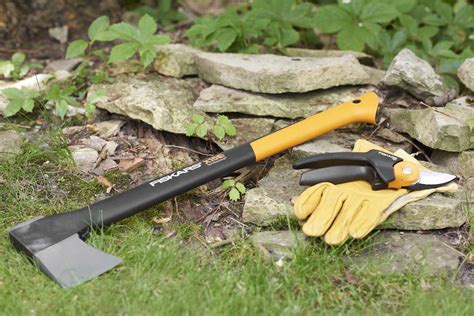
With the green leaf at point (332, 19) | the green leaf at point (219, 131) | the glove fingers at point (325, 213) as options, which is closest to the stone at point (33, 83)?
the green leaf at point (219, 131)

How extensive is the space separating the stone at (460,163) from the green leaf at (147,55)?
1651 millimetres

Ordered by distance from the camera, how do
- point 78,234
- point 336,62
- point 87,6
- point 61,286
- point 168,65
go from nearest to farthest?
1. point 61,286
2. point 78,234
3. point 336,62
4. point 168,65
5. point 87,6

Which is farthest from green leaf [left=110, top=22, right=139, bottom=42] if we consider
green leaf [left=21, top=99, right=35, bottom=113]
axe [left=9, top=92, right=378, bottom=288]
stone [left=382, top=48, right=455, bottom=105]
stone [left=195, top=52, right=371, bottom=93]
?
stone [left=382, top=48, right=455, bottom=105]

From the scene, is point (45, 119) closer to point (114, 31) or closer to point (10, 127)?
point (10, 127)

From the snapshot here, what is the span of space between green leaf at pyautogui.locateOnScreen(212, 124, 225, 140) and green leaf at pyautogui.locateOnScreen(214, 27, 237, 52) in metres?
0.65

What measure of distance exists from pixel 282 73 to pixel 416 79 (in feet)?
2.37

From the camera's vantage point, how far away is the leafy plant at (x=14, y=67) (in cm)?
425

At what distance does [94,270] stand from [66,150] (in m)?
1.01

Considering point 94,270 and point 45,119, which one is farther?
point 45,119

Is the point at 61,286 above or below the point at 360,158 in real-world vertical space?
Answer: below

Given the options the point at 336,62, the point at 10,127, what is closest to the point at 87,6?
the point at 10,127

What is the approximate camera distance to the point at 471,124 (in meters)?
3.46

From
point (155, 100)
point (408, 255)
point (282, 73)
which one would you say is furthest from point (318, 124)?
point (155, 100)

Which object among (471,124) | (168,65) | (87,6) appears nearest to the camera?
(471,124)
